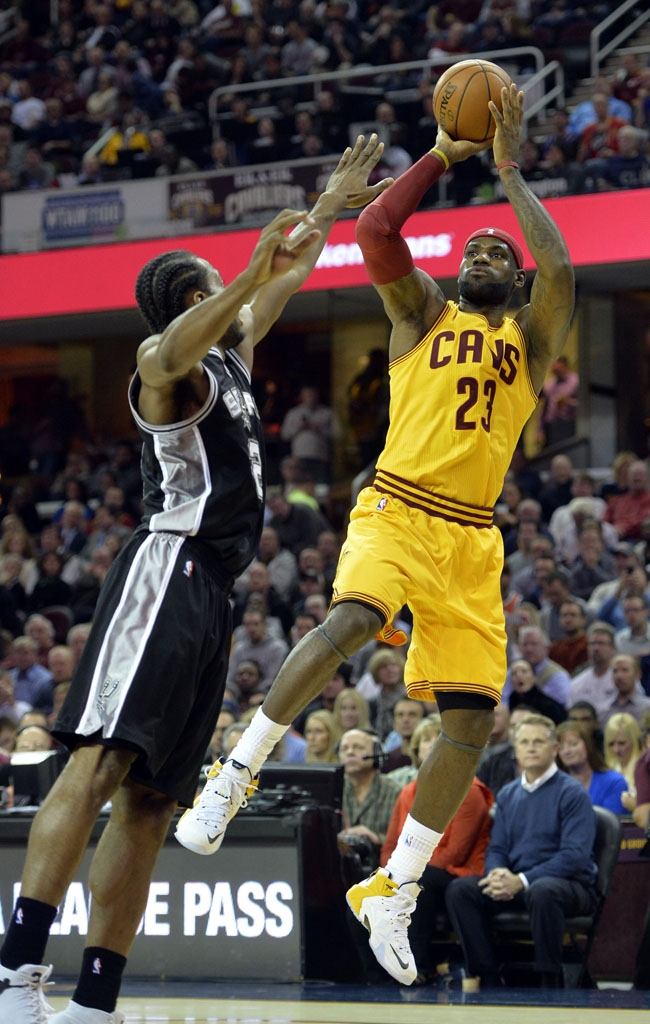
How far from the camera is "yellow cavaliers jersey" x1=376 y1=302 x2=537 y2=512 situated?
5387mm

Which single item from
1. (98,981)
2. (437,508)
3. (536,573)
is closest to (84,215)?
(536,573)

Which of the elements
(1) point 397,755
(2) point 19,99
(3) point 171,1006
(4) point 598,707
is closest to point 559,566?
(4) point 598,707

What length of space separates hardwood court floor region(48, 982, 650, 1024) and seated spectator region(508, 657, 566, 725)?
3292 mm

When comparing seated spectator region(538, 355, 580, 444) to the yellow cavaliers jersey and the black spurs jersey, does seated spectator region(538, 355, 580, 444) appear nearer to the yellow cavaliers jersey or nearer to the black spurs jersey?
the yellow cavaliers jersey

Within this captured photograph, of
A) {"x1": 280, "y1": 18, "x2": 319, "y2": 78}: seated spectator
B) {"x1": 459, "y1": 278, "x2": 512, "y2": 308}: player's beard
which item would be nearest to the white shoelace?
{"x1": 459, "y1": 278, "x2": 512, "y2": 308}: player's beard

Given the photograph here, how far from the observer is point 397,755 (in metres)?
9.86

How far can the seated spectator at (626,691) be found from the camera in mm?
10117

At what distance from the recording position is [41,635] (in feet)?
45.7

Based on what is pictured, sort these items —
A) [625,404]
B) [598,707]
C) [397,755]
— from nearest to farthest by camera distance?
[397,755]
[598,707]
[625,404]

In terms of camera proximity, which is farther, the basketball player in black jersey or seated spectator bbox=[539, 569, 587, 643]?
seated spectator bbox=[539, 569, 587, 643]

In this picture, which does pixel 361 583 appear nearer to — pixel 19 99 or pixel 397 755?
pixel 397 755

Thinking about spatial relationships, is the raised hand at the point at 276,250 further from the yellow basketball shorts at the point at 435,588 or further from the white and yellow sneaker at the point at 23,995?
the white and yellow sneaker at the point at 23,995

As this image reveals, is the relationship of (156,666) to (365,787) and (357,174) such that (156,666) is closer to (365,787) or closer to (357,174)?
(357,174)

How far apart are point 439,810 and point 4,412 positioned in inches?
776
